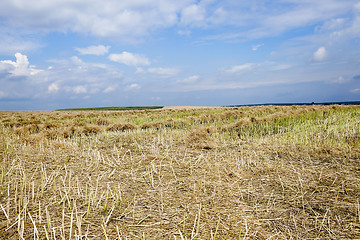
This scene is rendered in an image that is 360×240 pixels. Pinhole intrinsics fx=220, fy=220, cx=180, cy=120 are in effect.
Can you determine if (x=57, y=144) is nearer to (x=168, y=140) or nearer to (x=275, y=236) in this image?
(x=168, y=140)

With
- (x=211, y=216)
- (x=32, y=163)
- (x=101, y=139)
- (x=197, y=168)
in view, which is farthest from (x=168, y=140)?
(x=211, y=216)

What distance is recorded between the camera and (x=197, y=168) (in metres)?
4.35

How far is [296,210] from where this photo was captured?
110 inches

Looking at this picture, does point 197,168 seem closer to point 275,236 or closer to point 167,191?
point 167,191

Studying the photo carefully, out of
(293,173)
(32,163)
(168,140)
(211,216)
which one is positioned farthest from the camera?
(168,140)

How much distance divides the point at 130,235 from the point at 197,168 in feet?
7.23

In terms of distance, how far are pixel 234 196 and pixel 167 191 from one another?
1000 mm

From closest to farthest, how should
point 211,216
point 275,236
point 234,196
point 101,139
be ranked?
point 275,236 → point 211,216 → point 234,196 → point 101,139

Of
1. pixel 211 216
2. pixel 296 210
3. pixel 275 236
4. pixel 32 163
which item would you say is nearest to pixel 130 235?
pixel 211 216

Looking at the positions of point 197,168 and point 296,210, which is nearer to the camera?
point 296,210

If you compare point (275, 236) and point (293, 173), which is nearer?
point (275, 236)

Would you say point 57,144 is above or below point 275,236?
above

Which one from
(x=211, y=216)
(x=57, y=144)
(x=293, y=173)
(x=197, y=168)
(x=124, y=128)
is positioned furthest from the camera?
(x=124, y=128)

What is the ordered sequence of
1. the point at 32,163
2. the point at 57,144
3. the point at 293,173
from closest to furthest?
1. the point at 293,173
2. the point at 32,163
3. the point at 57,144
